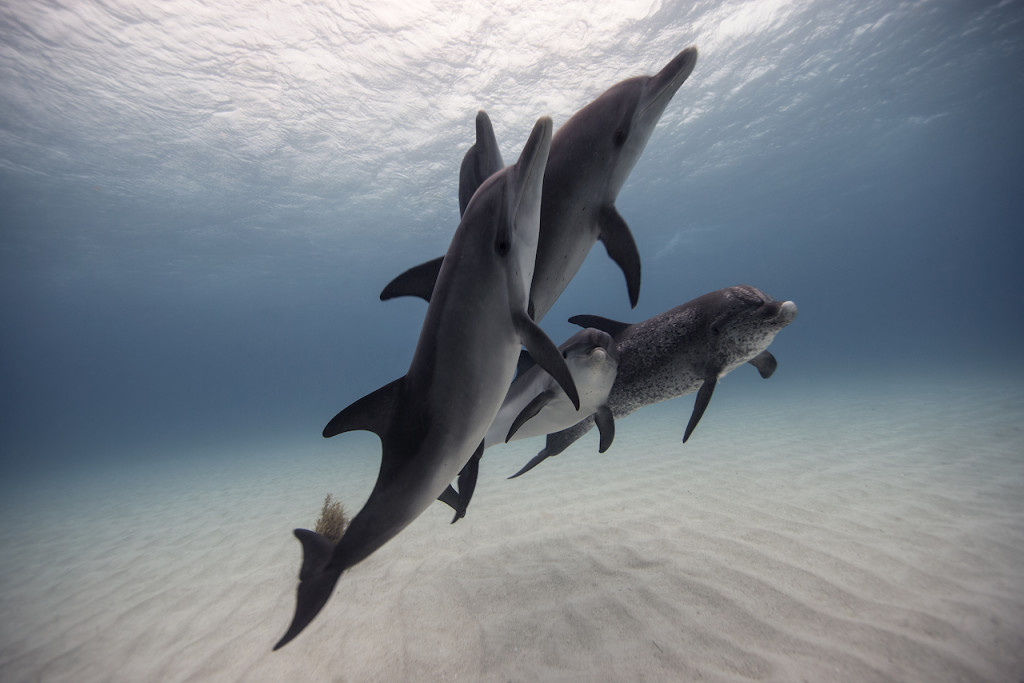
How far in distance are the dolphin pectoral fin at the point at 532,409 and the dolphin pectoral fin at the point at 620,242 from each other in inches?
36.0

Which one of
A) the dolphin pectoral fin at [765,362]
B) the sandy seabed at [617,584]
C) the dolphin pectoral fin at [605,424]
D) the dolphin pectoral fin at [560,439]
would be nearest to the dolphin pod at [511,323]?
the dolphin pectoral fin at [605,424]

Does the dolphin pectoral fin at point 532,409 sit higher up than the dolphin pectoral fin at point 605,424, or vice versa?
the dolphin pectoral fin at point 532,409

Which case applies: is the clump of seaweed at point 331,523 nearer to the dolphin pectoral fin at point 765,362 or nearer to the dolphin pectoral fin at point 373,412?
the dolphin pectoral fin at point 373,412

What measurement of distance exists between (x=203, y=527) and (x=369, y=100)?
14.3 metres

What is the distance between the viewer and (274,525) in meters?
7.23

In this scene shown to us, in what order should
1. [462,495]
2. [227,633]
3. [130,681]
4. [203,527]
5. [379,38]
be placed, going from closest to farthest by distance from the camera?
[462,495]
[130,681]
[227,633]
[203,527]
[379,38]

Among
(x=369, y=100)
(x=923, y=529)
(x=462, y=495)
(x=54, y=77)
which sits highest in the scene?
(x=54, y=77)

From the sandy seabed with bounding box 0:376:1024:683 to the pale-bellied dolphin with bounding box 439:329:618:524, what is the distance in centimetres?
124

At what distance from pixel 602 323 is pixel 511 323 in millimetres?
1620

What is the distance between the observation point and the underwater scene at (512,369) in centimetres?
213

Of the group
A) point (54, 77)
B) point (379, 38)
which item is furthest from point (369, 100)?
point (54, 77)

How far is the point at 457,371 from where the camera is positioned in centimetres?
174

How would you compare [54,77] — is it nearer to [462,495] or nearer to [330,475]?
[330,475]

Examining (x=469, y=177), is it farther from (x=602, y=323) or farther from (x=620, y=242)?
(x=602, y=323)
